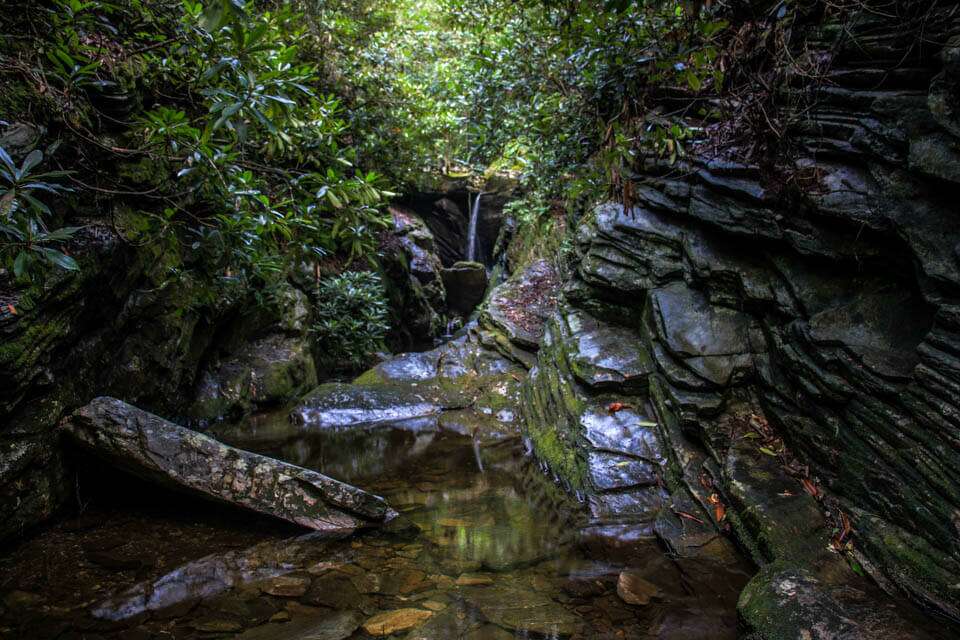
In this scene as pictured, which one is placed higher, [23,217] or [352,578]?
[23,217]

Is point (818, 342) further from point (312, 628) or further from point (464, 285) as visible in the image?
point (464, 285)

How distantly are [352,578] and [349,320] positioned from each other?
776 centimetres

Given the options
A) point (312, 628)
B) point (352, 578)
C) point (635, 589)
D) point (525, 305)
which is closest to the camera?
point (312, 628)

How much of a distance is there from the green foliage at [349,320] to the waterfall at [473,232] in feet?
24.7

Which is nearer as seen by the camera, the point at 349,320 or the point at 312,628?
the point at 312,628

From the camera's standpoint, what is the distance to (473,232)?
18.3 meters

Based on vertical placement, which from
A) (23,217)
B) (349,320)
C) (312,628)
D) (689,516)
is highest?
(349,320)

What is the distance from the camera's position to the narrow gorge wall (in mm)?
3104

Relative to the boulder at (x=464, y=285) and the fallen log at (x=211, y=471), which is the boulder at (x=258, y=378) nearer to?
the fallen log at (x=211, y=471)

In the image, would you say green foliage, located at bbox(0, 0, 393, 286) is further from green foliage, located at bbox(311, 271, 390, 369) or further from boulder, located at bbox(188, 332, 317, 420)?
green foliage, located at bbox(311, 271, 390, 369)

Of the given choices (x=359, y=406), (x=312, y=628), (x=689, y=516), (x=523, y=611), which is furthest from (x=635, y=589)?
(x=359, y=406)

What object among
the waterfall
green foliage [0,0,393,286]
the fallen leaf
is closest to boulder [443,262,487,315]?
the waterfall

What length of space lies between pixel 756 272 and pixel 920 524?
250 cm

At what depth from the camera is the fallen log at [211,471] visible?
3.95 m
